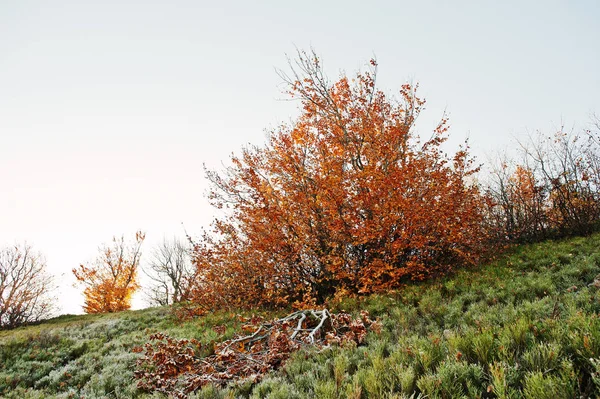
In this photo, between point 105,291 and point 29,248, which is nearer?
point 29,248

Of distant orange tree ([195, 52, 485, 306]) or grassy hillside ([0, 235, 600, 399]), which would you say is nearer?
grassy hillside ([0, 235, 600, 399])

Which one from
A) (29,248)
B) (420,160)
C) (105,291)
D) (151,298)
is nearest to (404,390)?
(420,160)

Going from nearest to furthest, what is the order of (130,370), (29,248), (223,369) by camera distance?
(223,369), (130,370), (29,248)

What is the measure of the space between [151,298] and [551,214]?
46091 millimetres

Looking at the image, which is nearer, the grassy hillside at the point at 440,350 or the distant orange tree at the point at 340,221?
the grassy hillside at the point at 440,350

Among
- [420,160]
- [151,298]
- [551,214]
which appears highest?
[420,160]

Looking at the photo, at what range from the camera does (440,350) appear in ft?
14.8

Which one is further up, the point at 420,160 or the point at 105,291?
the point at 420,160

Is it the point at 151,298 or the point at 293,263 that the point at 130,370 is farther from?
the point at 151,298

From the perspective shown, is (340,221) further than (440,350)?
Yes

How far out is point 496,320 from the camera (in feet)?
18.4

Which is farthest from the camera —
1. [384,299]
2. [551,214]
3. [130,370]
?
[551,214]

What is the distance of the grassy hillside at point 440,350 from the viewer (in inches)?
137

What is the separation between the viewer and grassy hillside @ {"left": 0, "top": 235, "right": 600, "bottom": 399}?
3471 mm
